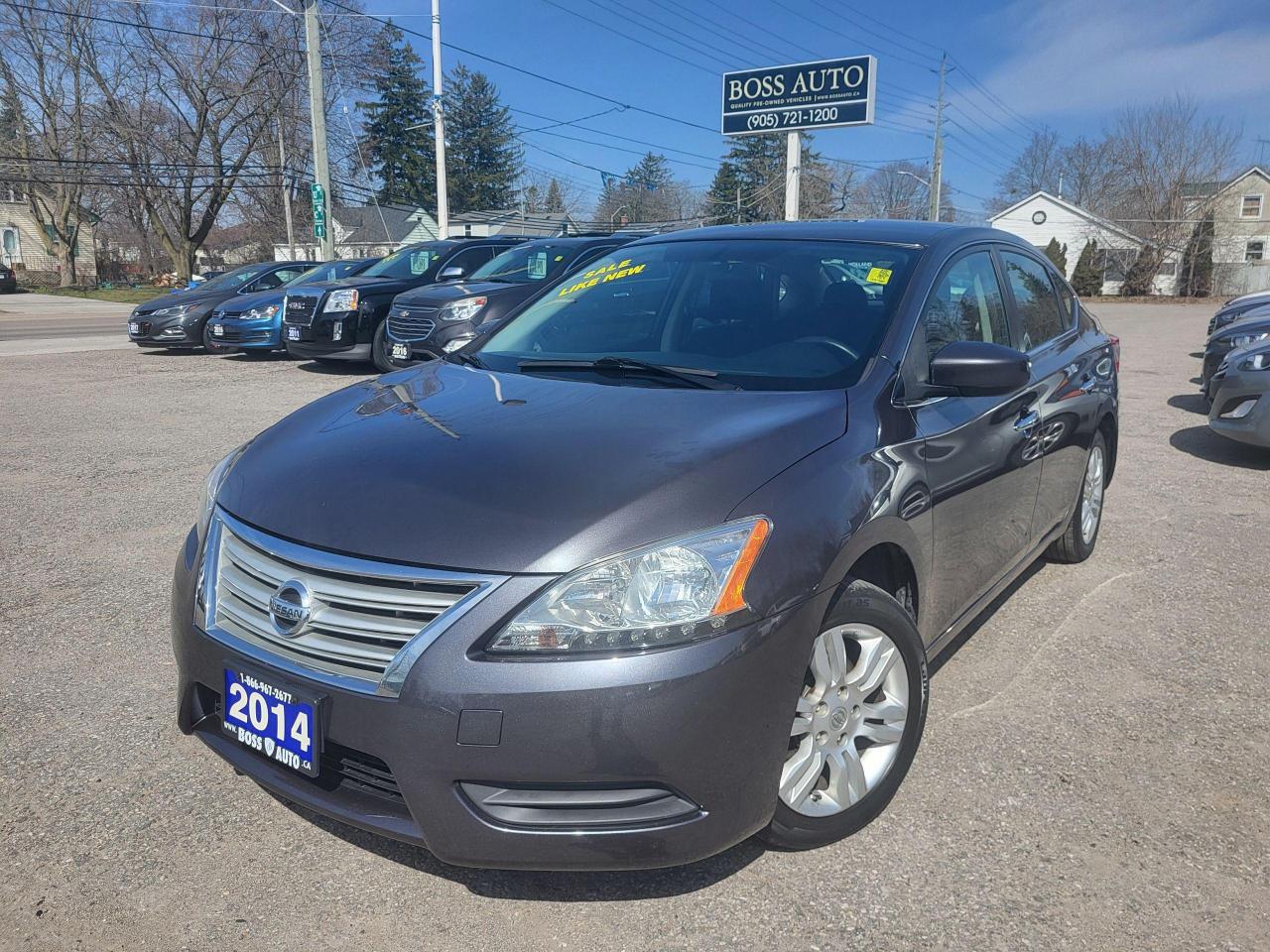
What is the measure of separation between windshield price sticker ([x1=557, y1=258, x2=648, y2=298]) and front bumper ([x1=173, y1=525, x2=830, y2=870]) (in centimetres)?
206

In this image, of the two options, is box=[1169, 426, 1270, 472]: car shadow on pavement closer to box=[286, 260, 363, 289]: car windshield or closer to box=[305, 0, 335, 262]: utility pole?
box=[286, 260, 363, 289]: car windshield

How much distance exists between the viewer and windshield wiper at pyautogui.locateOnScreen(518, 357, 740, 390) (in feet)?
9.77

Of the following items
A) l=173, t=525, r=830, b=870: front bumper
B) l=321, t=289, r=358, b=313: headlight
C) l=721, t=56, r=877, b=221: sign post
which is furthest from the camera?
l=721, t=56, r=877, b=221: sign post

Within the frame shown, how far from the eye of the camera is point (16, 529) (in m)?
5.46

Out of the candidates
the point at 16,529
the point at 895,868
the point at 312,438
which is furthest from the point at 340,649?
the point at 16,529

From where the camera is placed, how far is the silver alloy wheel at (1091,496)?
4750 millimetres

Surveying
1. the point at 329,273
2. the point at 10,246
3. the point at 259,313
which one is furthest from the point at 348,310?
the point at 10,246

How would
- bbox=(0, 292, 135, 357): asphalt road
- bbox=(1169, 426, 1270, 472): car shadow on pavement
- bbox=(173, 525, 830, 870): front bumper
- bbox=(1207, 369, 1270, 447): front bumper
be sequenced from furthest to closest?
bbox=(0, 292, 135, 357): asphalt road, bbox=(1169, 426, 1270, 472): car shadow on pavement, bbox=(1207, 369, 1270, 447): front bumper, bbox=(173, 525, 830, 870): front bumper

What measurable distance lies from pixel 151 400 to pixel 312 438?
8.93m

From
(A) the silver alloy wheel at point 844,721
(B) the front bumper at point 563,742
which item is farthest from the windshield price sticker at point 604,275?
(B) the front bumper at point 563,742

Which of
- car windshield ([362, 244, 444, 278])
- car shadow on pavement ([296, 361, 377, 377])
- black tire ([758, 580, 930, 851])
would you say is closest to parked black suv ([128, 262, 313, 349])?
car shadow on pavement ([296, 361, 377, 377])

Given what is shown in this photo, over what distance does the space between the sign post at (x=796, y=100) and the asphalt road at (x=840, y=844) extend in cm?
2914

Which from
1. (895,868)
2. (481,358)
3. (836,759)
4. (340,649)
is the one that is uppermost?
(481,358)

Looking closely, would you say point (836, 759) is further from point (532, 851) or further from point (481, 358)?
point (481, 358)
